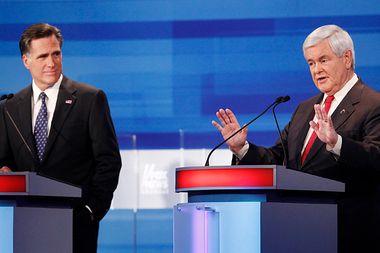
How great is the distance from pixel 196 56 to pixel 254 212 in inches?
99.9

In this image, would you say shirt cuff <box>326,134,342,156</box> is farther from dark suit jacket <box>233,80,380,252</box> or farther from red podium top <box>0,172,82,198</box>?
red podium top <box>0,172,82,198</box>

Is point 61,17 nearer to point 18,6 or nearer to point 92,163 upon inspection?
point 18,6

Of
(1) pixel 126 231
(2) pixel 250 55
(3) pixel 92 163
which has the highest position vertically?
(2) pixel 250 55

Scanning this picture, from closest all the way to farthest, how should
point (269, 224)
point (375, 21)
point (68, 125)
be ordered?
point (269, 224)
point (68, 125)
point (375, 21)

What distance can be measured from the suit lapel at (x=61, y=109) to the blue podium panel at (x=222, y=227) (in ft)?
3.39

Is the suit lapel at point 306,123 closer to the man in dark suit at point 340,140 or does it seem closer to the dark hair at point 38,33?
the man in dark suit at point 340,140

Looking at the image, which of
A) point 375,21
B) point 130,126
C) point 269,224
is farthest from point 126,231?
point 269,224

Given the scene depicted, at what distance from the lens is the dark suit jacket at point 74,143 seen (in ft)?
12.1

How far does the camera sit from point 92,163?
379 centimetres

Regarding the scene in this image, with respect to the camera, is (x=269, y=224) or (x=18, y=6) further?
(x=18, y=6)

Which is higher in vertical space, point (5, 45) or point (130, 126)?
point (5, 45)

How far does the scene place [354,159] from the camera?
10.3ft

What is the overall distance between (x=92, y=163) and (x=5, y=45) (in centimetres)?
194

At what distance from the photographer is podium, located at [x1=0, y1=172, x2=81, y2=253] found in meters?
3.06
